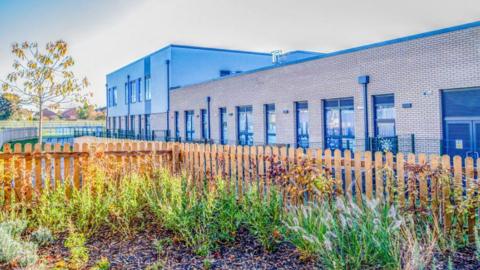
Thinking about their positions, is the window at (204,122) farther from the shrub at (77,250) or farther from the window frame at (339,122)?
the shrub at (77,250)

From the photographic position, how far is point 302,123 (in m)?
19.4

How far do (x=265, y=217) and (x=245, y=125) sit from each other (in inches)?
730

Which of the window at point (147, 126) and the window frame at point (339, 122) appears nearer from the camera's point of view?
the window frame at point (339, 122)

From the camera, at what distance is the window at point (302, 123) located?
19109 millimetres

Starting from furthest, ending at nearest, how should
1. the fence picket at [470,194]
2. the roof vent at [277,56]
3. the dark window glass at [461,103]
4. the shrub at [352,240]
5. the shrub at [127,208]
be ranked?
the roof vent at [277,56] < the dark window glass at [461,103] < the shrub at [127,208] < the fence picket at [470,194] < the shrub at [352,240]

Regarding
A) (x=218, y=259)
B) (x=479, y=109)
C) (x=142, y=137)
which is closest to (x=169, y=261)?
(x=218, y=259)

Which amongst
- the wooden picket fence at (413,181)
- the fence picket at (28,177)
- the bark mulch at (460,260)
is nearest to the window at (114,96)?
the fence picket at (28,177)

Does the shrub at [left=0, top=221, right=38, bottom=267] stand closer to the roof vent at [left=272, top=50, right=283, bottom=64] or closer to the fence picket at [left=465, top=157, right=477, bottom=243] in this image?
the fence picket at [left=465, top=157, right=477, bottom=243]

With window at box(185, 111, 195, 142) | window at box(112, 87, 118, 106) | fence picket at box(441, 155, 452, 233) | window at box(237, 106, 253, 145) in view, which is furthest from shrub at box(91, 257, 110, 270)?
window at box(112, 87, 118, 106)

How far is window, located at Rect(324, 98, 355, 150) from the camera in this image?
55.4ft

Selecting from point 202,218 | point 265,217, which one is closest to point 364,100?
point 265,217

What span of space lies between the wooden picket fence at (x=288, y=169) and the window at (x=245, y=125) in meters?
13.8

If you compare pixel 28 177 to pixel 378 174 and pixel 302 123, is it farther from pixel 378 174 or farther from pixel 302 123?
pixel 302 123

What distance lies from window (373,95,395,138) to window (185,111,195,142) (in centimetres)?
1544
